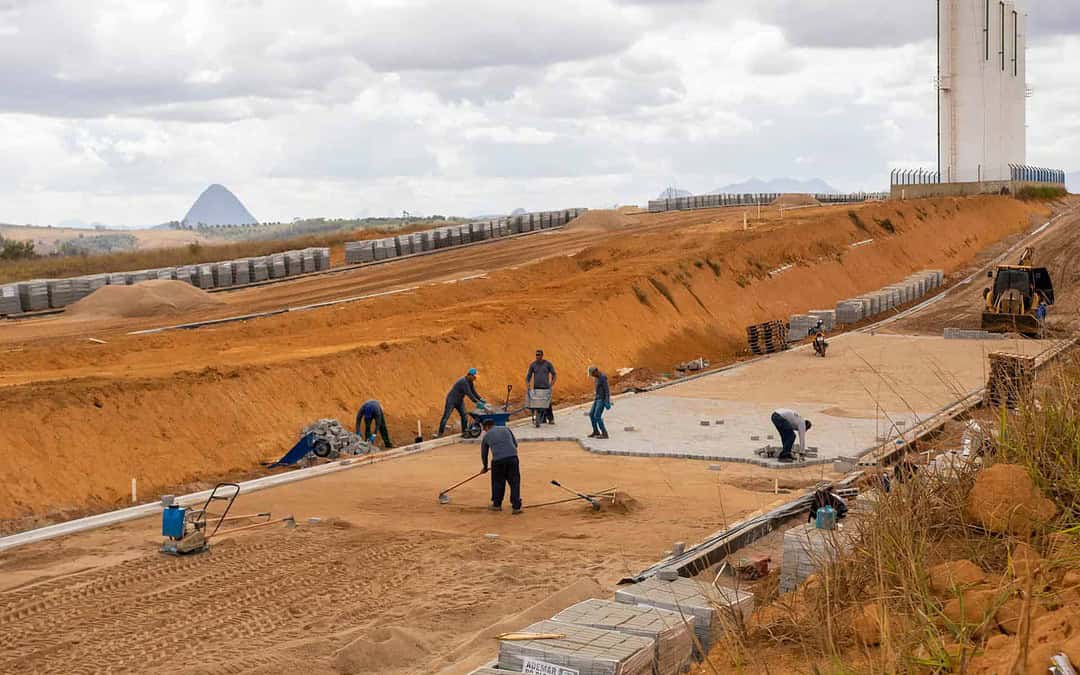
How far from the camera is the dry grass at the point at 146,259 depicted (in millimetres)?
47938

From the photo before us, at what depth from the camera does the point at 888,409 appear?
24.2 meters

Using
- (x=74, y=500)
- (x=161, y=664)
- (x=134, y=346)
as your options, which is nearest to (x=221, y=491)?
(x=74, y=500)

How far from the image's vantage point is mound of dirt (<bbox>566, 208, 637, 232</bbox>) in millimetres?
63125

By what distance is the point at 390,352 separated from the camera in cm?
2652

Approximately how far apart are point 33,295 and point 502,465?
27.0m

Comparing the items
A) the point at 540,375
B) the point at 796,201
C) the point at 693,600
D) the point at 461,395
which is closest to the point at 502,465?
the point at 461,395

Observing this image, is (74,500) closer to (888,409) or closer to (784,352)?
(888,409)

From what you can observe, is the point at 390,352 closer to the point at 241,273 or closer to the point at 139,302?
the point at 139,302

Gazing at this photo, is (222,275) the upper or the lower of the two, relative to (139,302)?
upper

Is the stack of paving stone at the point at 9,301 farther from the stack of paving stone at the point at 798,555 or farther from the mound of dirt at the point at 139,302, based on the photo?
the stack of paving stone at the point at 798,555

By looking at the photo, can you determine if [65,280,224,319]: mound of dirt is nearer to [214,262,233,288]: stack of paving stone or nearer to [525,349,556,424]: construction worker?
[214,262,233,288]: stack of paving stone

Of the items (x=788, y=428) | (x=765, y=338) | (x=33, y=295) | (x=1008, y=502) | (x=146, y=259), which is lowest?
(x=765, y=338)

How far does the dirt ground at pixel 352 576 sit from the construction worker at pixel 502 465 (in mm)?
296

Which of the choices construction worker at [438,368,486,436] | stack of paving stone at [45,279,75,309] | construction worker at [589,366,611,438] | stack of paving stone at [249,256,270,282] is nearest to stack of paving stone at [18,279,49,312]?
stack of paving stone at [45,279,75,309]
